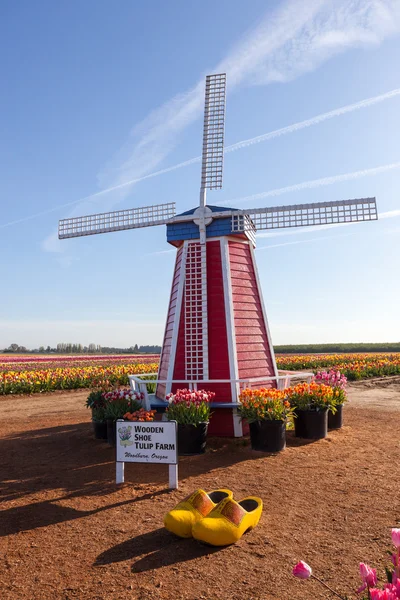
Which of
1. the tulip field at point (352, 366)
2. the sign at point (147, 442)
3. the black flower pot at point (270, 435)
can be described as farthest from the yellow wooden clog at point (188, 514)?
the tulip field at point (352, 366)

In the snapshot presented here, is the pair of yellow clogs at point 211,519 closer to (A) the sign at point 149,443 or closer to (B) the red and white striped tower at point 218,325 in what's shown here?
(A) the sign at point 149,443

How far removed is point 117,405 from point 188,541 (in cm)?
468

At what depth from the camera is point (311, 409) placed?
364 inches

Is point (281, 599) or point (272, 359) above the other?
point (272, 359)

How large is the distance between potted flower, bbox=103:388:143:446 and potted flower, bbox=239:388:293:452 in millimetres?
2223

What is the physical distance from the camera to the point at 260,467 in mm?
7426

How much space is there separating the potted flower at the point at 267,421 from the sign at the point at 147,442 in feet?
7.50

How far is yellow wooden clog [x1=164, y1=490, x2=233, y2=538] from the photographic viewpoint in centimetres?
471

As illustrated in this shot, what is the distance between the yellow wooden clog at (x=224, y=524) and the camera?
4.50 metres

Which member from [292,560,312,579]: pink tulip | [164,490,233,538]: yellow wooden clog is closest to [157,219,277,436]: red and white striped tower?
[164,490,233,538]: yellow wooden clog

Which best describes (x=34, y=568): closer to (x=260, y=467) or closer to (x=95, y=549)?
(x=95, y=549)

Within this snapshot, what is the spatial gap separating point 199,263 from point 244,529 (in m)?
6.61

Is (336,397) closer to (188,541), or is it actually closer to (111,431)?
(111,431)

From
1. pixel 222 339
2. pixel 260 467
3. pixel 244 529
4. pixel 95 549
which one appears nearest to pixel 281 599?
pixel 244 529
